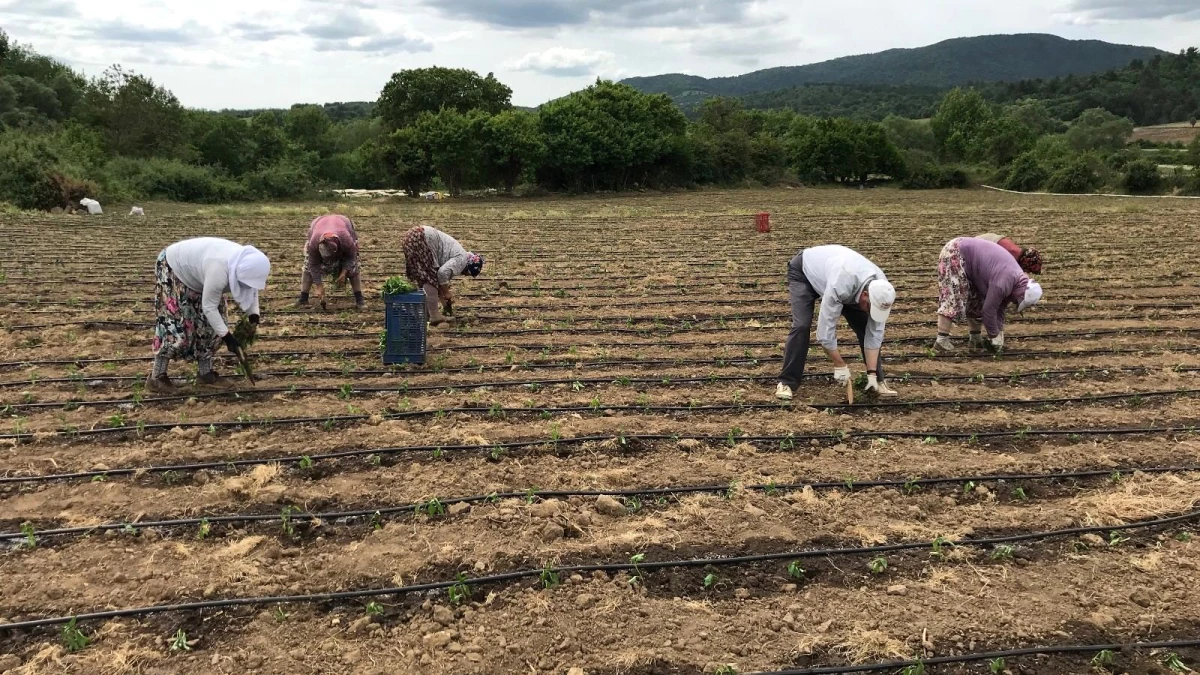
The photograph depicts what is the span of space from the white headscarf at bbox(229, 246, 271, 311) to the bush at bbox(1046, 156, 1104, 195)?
42115 millimetres

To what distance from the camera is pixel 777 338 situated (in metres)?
7.42

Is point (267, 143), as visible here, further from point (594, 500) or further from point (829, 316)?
point (594, 500)

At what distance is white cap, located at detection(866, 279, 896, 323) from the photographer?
4.82 m

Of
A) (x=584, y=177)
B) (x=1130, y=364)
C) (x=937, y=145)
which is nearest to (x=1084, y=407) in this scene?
(x=1130, y=364)

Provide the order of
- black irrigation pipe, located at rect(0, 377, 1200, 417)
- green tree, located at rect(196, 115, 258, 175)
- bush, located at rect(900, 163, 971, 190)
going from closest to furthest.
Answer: black irrigation pipe, located at rect(0, 377, 1200, 417) → green tree, located at rect(196, 115, 258, 175) → bush, located at rect(900, 163, 971, 190)

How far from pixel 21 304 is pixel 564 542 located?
27.2ft

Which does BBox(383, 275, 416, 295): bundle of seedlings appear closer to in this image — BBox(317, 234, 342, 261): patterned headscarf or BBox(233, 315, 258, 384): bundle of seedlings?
BBox(233, 315, 258, 384): bundle of seedlings

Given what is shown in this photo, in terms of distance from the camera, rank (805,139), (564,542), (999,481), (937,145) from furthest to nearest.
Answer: (937,145) < (805,139) < (999,481) < (564,542)

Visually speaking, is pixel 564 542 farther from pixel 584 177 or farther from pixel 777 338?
pixel 584 177

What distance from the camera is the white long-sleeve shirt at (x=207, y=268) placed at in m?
5.18

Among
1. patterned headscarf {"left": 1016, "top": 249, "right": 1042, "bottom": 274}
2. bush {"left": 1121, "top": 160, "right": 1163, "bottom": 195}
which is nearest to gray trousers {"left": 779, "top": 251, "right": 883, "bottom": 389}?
patterned headscarf {"left": 1016, "top": 249, "right": 1042, "bottom": 274}

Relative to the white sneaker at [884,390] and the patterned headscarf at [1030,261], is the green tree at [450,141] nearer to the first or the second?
the patterned headscarf at [1030,261]

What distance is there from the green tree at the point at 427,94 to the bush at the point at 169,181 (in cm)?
1508

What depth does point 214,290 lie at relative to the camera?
520 cm
